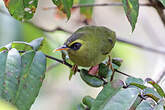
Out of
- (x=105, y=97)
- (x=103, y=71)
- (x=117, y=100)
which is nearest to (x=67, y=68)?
(x=103, y=71)

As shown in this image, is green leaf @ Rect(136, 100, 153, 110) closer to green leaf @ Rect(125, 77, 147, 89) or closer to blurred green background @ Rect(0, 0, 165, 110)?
green leaf @ Rect(125, 77, 147, 89)

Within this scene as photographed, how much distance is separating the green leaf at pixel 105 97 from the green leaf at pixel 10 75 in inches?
18.6

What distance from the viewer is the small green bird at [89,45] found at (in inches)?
104

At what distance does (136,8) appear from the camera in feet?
5.06

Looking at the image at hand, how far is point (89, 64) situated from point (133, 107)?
3.90 feet

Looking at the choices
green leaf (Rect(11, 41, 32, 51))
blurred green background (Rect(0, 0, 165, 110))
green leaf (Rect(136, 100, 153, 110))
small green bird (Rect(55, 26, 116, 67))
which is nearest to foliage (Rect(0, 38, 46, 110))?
green leaf (Rect(11, 41, 32, 51))

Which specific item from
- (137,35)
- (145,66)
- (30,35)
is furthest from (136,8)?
(137,35)

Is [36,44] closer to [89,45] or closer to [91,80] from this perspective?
[91,80]

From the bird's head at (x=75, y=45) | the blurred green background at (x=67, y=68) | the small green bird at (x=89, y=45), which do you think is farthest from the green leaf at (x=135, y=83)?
the blurred green background at (x=67, y=68)

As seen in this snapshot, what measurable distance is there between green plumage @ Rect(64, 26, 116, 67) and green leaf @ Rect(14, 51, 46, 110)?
0.81 m

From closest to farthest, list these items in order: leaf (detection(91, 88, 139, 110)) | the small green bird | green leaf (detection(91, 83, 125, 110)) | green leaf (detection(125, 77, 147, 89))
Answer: leaf (detection(91, 88, 139, 110)), green leaf (detection(91, 83, 125, 110)), green leaf (detection(125, 77, 147, 89)), the small green bird

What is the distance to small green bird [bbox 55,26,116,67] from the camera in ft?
8.66

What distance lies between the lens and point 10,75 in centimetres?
170

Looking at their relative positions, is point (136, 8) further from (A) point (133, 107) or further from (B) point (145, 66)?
(B) point (145, 66)
